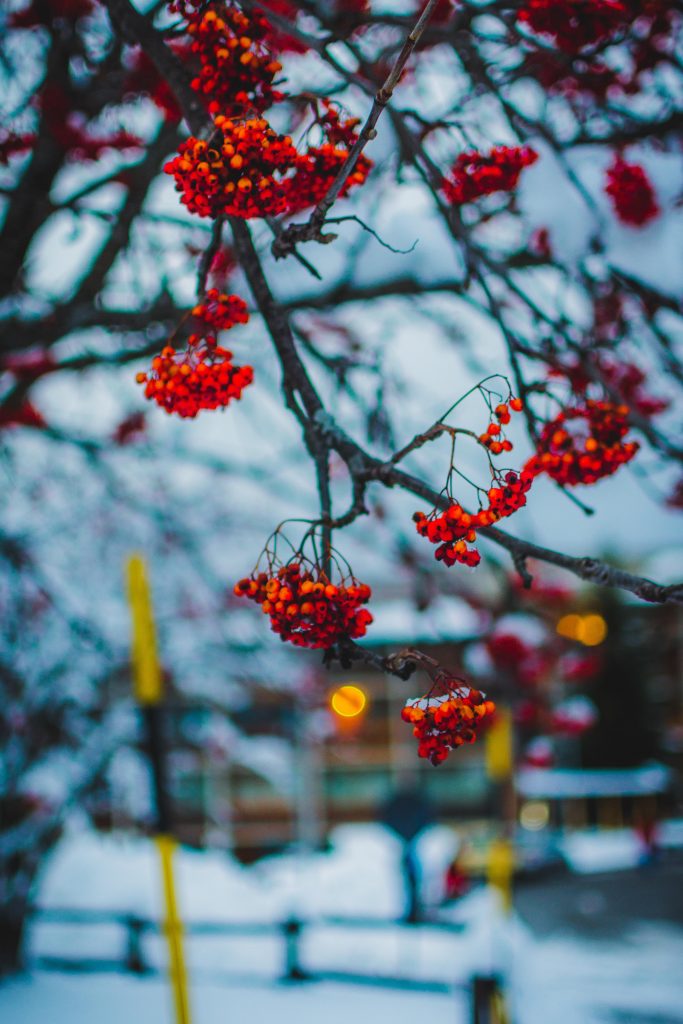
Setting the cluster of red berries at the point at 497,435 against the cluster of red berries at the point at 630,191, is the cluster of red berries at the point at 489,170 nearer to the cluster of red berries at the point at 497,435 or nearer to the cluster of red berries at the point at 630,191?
the cluster of red berries at the point at 630,191

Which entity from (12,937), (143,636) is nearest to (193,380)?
(143,636)

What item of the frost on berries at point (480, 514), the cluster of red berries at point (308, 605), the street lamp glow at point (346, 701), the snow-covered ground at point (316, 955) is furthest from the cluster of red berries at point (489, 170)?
the street lamp glow at point (346, 701)

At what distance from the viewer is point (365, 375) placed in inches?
167

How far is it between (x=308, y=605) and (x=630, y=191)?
2313mm

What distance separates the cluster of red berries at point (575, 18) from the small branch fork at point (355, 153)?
113 cm

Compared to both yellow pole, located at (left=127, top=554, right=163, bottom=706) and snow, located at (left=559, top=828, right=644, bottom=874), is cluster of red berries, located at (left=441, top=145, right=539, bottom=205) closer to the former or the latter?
yellow pole, located at (left=127, top=554, right=163, bottom=706)

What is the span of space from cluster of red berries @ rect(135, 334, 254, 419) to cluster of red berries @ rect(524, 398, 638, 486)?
817 mm

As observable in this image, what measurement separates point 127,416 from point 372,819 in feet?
43.1

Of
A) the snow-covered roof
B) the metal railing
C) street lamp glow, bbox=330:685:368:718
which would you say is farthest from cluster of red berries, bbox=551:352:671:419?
the snow-covered roof

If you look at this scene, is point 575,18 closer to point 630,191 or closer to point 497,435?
point 630,191

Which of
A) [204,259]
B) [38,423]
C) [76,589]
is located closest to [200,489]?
[76,589]

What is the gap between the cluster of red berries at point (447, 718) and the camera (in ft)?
5.77

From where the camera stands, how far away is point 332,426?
232 centimetres

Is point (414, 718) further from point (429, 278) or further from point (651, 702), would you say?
point (651, 702)
